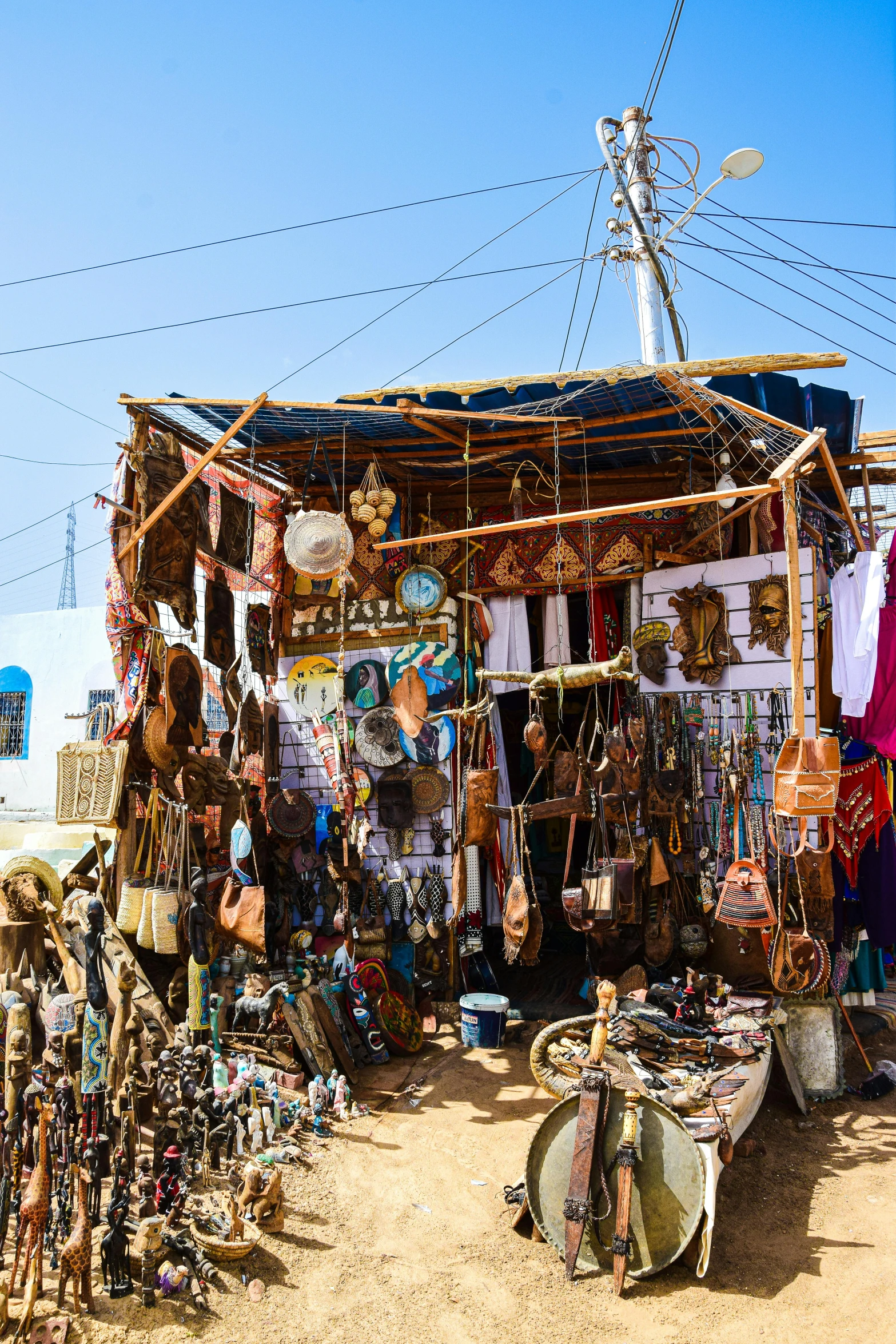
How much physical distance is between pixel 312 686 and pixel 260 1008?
3.16m

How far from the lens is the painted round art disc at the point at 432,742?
7230 mm

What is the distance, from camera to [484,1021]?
6332 millimetres

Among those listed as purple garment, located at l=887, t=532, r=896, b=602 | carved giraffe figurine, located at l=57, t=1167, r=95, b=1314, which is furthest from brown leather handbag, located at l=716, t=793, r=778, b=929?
carved giraffe figurine, located at l=57, t=1167, r=95, b=1314

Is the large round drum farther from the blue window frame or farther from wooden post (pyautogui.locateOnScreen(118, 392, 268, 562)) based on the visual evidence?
the blue window frame

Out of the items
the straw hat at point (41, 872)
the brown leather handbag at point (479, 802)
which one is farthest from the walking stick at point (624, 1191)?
the straw hat at point (41, 872)

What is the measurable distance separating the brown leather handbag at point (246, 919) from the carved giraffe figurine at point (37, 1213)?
2.15 meters

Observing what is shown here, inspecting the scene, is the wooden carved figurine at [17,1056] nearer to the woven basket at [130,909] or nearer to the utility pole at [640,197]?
the woven basket at [130,909]

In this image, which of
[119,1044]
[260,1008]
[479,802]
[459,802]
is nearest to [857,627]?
[479,802]

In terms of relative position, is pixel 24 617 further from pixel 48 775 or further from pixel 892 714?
pixel 892 714

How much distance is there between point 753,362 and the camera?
512cm

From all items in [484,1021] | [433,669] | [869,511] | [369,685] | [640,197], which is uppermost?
[640,197]

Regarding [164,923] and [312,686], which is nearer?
[164,923]

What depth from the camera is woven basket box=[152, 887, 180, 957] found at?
5.31m

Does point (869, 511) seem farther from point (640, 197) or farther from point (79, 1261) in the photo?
point (79, 1261)
